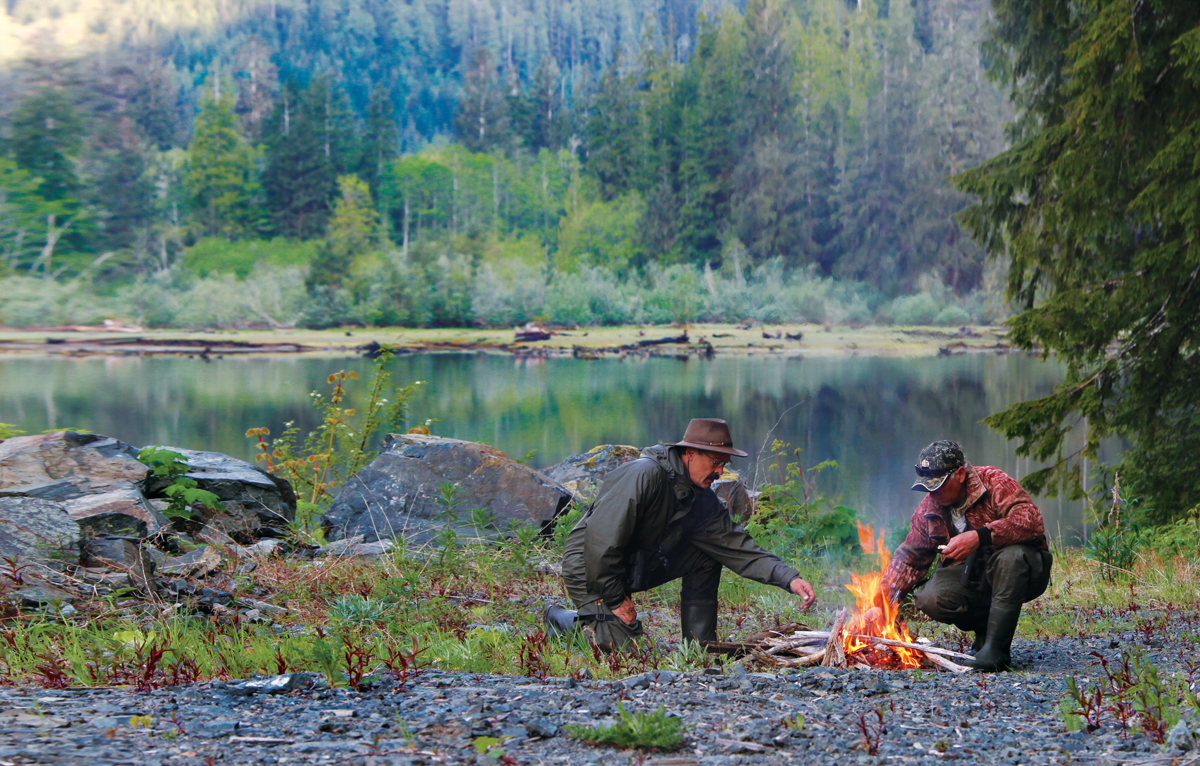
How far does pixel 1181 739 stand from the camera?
2.86m

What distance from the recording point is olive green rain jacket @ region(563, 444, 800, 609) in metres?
4.79

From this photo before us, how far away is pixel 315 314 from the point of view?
153 ft

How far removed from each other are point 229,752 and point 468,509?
5246 mm

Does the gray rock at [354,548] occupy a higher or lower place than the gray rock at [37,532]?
lower

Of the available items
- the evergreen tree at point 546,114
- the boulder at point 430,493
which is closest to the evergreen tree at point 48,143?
the evergreen tree at point 546,114

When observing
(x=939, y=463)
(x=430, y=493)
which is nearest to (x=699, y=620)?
(x=939, y=463)

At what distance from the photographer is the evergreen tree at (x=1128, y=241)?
759cm

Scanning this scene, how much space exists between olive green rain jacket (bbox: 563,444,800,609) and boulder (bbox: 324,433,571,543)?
116 inches

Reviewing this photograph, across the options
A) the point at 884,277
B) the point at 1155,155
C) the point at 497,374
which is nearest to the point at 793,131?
the point at 884,277

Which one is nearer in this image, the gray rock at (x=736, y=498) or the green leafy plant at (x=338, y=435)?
the gray rock at (x=736, y=498)

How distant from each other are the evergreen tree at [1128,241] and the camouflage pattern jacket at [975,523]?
3.61m

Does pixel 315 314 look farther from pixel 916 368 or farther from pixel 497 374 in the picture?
pixel 916 368

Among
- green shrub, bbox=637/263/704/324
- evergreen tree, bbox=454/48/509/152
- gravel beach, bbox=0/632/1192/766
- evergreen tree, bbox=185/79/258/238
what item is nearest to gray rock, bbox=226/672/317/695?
gravel beach, bbox=0/632/1192/766

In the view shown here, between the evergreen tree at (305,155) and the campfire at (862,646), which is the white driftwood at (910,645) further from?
the evergreen tree at (305,155)
